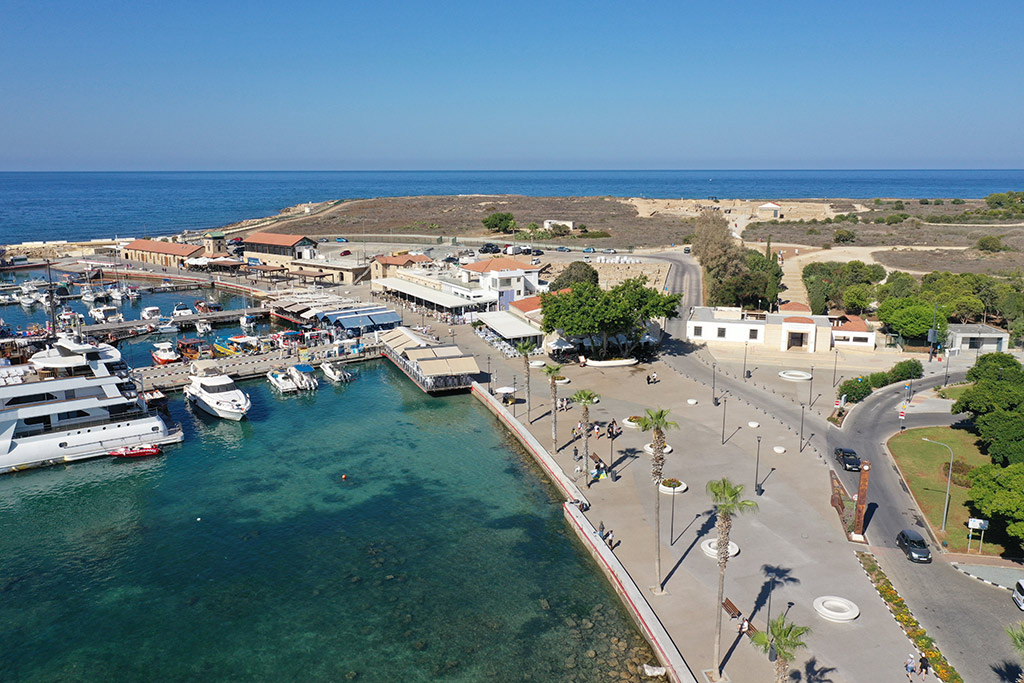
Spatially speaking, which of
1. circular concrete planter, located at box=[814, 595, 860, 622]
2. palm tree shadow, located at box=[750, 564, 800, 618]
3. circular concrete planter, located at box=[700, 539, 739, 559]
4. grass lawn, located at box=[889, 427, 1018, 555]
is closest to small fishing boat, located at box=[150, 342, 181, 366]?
circular concrete planter, located at box=[700, 539, 739, 559]

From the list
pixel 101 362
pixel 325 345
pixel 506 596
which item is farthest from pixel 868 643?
pixel 325 345

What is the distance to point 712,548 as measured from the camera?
32.6 metres

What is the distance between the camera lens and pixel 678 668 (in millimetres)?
25078

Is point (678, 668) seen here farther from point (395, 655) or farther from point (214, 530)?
point (214, 530)

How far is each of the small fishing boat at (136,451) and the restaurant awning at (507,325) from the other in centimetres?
3343

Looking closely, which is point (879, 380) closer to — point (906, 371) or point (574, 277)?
point (906, 371)

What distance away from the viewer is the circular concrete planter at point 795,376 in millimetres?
59406

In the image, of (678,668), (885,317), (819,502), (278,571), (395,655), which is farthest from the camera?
(885,317)

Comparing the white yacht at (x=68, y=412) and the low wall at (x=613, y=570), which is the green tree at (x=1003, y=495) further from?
the white yacht at (x=68, y=412)

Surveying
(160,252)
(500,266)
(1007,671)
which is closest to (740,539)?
(1007,671)

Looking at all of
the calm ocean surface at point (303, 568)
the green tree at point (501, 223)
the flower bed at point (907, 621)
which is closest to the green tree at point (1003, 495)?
the flower bed at point (907, 621)

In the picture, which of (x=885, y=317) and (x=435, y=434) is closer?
(x=435, y=434)

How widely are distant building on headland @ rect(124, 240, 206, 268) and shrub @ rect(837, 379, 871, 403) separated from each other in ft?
377

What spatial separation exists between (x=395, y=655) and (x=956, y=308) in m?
70.9
